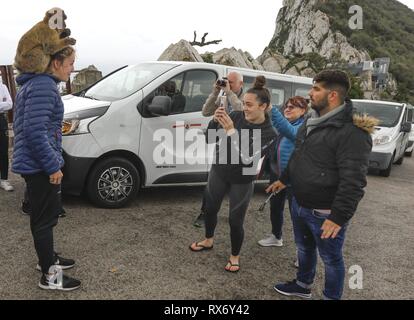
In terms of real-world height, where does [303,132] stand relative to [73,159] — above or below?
above

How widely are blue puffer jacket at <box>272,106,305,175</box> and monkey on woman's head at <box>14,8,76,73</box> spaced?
174cm

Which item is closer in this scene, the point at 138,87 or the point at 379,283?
the point at 379,283

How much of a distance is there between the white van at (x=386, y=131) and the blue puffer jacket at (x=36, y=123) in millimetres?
6937

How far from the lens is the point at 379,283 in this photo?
11.9ft

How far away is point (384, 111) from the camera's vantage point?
9.82 metres

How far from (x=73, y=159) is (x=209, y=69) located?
2134 mm

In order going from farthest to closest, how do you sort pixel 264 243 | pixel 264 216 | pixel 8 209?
pixel 264 216, pixel 8 209, pixel 264 243

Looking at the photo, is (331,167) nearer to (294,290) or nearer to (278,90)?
(294,290)

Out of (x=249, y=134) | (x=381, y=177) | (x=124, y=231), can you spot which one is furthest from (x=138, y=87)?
(x=381, y=177)

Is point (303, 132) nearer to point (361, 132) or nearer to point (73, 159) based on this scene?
point (361, 132)

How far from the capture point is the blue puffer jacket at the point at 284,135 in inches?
132

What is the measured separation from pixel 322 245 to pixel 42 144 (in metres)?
2.03

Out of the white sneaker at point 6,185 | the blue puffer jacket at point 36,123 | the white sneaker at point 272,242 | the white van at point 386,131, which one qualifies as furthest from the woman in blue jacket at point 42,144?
the white van at point 386,131

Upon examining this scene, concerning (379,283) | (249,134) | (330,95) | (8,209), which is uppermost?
(330,95)
